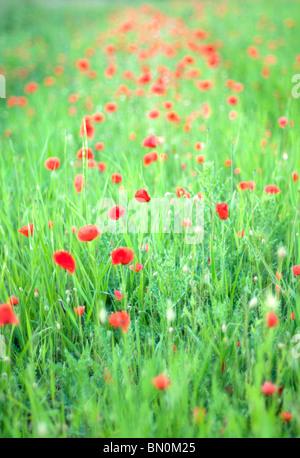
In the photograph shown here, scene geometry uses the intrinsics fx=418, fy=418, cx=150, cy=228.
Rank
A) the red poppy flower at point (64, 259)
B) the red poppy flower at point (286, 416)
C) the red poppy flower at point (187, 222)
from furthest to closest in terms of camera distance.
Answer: the red poppy flower at point (187, 222)
the red poppy flower at point (64, 259)
the red poppy flower at point (286, 416)

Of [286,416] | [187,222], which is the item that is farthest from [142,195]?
[286,416]

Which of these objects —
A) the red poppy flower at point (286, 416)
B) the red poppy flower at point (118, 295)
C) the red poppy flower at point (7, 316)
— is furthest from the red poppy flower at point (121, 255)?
the red poppy flower at point (286, 416)

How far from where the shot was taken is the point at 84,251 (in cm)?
165

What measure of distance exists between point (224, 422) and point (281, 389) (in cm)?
21

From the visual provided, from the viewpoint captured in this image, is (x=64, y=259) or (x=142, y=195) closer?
(x=64, y=259)

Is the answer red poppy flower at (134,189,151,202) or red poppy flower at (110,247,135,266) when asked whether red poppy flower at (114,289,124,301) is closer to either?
red poppy flower at (110,247,135,266)

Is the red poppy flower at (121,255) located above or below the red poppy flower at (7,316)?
above

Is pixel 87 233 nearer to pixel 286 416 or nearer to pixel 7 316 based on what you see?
pixel 7 316

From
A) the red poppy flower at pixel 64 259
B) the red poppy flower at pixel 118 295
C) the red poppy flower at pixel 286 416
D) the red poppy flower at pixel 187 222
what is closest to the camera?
the red poppy flower at pixel 286 416

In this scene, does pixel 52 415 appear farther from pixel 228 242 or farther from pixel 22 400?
pixel 228 242

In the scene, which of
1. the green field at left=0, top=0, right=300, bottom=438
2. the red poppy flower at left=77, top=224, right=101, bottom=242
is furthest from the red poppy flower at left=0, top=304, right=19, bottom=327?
the red poppy flower at left=77, top=224, right=101, bottom=242

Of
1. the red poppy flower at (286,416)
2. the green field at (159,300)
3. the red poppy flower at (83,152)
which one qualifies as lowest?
the red poppy flower at (286,416)

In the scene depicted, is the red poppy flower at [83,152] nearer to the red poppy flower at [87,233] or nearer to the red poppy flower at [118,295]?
the red poppy flower at [87,233]

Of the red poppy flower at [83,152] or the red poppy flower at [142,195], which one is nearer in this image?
the red poppy flower at [142,195]
